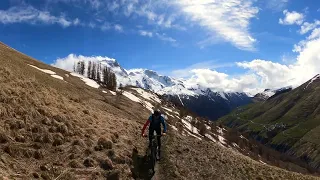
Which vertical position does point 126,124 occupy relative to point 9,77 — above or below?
below

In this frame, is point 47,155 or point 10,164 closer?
point 10,164

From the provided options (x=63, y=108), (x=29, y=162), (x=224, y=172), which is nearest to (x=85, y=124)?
(x=63, y=108)

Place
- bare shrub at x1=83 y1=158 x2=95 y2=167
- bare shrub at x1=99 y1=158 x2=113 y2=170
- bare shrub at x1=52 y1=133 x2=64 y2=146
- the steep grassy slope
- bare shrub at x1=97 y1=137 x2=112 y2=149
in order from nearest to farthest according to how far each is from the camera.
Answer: the steep grassy slope
bare shrub at x1=83 y1=158 x2=95 y2=167
bare shrub at x1=99 y1=158 x2=113 y2=170
bare shrub at x1=52 y1=133 x2=64 y2=146
bare shrub at x1=97 y1=137 x2=112 y2=149

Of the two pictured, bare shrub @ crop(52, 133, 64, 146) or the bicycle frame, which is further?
the bicycle frame

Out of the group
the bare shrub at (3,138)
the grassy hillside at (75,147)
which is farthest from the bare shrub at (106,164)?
the bare shrub at (3,138)

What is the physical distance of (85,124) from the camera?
3186cm

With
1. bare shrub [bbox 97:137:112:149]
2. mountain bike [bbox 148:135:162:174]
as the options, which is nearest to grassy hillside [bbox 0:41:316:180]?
bare shrub [bbox 97:137:112:149]

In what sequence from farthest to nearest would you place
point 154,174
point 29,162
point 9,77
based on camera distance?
point 9,77
point 154,174
point 29,162

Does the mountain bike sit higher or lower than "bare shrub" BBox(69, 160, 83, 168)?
higher

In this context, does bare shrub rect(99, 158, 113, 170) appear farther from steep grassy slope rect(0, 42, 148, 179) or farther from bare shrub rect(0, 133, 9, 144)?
bare shrub rect(0, 133, 9, 144)

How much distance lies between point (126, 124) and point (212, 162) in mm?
11249

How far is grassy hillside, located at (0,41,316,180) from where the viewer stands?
74.0ft

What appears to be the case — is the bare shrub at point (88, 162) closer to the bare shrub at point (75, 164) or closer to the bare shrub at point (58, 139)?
the bare shrub at point (75, 164)

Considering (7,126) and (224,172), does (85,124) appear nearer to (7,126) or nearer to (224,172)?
(7,126)
